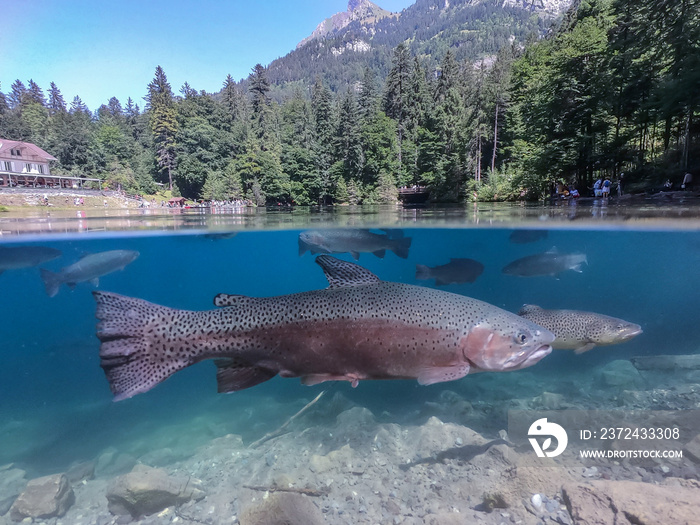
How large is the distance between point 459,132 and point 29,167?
157ft

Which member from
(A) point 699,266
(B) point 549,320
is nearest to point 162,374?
(B) point 549,320

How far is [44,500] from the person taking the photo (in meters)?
5.85

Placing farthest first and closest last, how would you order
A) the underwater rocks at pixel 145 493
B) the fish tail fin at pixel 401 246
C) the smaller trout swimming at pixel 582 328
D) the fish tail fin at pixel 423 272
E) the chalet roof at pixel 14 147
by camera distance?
the chalet roof at pixel 14 147, the fish tail fin at pixel 401 246, the fish tail fin at pixel 423 272, the underwater rocks at pixel 145 493, the smaller trout swimming at pixel 582 328

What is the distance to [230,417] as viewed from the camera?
33.3ft

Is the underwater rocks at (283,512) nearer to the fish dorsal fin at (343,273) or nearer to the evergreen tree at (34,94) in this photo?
the fish dorsal fin at (343,273)

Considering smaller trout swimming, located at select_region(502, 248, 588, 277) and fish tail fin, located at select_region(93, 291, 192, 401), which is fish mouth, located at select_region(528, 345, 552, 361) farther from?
smaller trout swimming, located at select_region(502, 248, 588, 277)

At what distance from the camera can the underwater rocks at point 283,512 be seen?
470cm

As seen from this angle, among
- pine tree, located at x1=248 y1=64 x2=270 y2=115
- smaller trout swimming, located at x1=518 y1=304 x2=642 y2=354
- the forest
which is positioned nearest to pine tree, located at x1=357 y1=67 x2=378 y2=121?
the forest

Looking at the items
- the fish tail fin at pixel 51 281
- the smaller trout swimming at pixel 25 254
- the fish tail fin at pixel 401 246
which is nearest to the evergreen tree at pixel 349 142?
the smaller trout swimming at pixel 25 254

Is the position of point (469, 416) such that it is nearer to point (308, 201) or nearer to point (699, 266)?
point (308, 201)

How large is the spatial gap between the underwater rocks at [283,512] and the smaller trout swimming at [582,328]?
159 inches

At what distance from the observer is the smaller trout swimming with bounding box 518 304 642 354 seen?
217 inches

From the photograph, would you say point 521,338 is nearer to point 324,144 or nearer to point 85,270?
point 85,270

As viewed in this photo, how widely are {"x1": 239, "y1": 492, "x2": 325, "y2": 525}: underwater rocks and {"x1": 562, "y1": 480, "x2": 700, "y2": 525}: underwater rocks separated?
321cm
